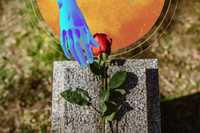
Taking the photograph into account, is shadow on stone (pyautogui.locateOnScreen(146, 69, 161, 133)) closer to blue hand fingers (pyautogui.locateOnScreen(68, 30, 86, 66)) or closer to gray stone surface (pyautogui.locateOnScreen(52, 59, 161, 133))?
gray stone surface (pyautogui.locateOnScreen(52, 59, 161, 133))

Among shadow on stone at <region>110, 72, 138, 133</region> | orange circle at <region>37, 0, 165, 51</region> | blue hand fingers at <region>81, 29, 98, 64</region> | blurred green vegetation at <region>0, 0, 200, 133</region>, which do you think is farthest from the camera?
blurred green vegetation at <region>0, 0, 200, 133</region>

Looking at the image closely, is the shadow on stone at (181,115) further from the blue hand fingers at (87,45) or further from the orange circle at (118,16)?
the blue hand fingers at (87,45)

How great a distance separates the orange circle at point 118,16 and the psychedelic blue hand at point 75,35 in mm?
859

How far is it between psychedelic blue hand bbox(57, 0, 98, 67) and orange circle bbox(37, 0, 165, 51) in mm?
859

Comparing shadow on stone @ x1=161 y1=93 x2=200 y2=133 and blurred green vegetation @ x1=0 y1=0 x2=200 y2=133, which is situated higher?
blurred green vegetation @ x1=0 y1=0 x2=200 y2=133

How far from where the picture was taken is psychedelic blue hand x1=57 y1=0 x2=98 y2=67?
121 inches

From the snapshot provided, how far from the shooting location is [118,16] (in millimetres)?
4148

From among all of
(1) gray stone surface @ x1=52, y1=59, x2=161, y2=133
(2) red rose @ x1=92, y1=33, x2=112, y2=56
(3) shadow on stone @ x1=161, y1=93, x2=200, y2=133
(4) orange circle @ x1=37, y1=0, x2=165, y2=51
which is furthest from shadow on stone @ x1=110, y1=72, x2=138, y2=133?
(3) shadow on stone @ x1=161, y1=93, x2=200, y2=133

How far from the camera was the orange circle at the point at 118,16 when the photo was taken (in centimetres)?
406

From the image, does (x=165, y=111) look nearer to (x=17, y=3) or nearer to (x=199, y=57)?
(x=199, y=57)

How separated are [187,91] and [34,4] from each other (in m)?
1.61

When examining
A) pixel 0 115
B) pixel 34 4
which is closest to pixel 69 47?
pixel 34 4

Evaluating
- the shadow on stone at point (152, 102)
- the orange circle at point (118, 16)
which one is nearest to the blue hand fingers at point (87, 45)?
the shadow on stone at point (152, 102)

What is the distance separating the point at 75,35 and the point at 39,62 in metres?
1.81
